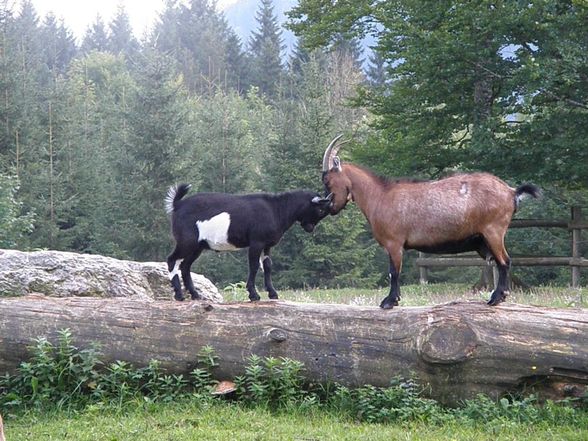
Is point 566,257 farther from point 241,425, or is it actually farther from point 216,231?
point 241,425

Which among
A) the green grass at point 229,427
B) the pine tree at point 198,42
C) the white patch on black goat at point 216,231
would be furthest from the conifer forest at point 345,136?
the pine tree at point 198,42

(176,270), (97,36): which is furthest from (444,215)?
(97,36)

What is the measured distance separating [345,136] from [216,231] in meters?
19.3

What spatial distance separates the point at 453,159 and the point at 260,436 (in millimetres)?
13012

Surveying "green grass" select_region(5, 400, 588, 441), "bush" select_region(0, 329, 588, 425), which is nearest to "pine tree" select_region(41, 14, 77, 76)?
"bush" select_region(0, 329, 588, 425)

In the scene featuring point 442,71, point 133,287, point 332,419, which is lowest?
point 332,419

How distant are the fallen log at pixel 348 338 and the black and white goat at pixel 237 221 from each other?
0.53 m

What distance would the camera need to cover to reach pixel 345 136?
2642cm

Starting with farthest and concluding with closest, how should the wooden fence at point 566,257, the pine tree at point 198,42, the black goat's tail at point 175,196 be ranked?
the pine tree at point 198,42, the wooden fence at point 566,257, the black goat's tail at point 175,196

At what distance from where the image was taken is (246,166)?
28.5 meters

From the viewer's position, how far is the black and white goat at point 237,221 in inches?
296

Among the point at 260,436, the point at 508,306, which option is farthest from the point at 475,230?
the point at 260,436

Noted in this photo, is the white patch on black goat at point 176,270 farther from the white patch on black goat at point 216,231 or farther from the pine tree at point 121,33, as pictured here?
the pine tree at point 121,33

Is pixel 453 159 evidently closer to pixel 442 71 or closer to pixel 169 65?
pixel 442 71
